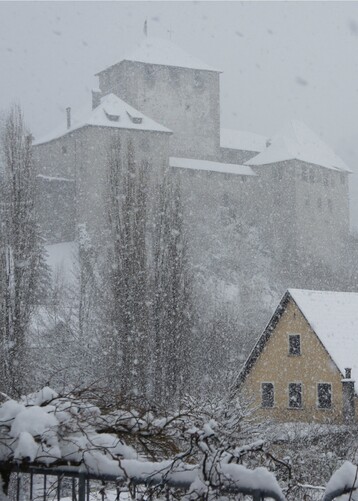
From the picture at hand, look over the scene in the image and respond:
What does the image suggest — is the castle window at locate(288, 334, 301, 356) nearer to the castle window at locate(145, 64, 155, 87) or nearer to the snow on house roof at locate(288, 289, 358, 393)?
the snow on house roof at locate(288, 289, 358, 393)

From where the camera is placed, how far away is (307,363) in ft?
74.2

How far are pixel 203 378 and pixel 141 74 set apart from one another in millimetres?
41203

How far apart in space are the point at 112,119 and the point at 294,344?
126ft

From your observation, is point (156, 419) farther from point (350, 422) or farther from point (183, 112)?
point (183, 112)

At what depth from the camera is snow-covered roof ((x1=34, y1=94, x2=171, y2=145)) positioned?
2312 inches

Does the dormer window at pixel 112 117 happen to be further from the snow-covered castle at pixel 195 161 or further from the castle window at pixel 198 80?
the castle window at pixel 198 80

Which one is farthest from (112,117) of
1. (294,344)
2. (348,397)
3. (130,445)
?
(130,445)

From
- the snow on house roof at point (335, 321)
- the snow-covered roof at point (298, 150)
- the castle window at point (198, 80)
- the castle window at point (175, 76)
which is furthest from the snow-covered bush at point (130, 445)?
the castle window at point (198, 80)

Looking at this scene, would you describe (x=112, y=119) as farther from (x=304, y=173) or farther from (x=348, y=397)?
(x=348, y=397)

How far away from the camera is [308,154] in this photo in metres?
69.7

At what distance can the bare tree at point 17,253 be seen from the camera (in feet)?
67.0

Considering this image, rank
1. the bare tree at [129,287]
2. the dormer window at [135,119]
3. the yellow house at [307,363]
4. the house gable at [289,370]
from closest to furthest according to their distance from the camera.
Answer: the yellow house at [307,363], the bare tree at [129,287], the house gable at [289,370], the dormer window at [135,119]

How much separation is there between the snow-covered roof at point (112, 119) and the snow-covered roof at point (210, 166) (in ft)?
8.21

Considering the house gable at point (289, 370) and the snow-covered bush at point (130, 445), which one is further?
the house gable at point (289, 370)
